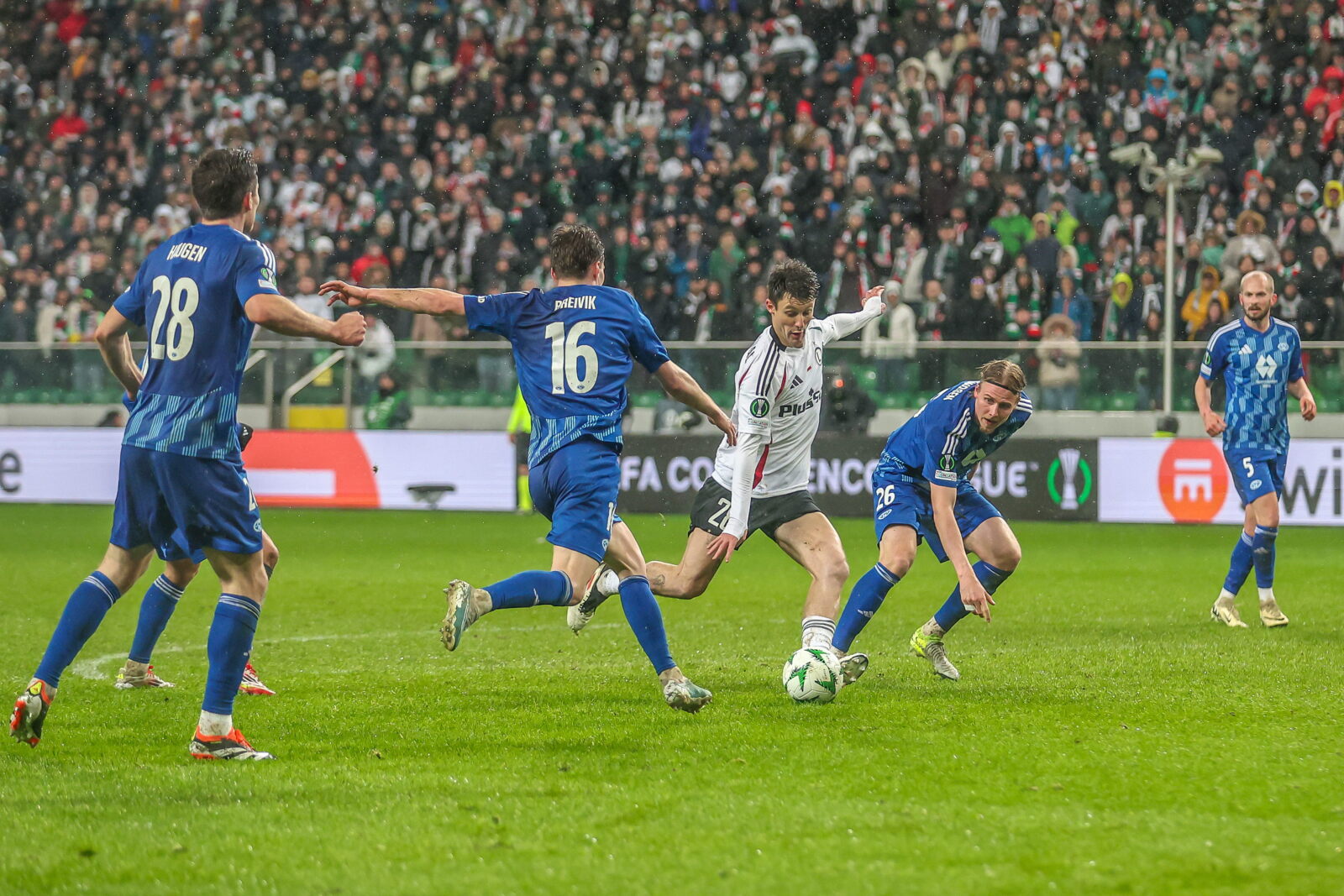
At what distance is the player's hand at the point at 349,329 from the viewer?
5309mm

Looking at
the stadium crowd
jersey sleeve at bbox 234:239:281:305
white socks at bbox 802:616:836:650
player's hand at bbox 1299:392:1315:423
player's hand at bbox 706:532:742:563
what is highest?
the stadium crowd

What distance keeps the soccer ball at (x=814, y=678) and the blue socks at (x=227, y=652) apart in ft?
7.79

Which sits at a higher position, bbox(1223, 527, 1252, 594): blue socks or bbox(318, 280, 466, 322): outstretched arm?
bbox(318, 280, 466, 322): outstretched arm

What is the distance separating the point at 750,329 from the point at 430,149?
7558 millimetres

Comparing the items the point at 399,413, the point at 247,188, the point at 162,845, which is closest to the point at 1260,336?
the point at 247,188

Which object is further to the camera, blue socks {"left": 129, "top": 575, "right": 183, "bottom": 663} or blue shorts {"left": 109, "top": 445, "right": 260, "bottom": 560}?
blue socks {"left": 129, "top": 575, "right": 183, "bottom": 663}

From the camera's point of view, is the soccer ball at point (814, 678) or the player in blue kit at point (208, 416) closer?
the player in blue kit at point (208, 416)

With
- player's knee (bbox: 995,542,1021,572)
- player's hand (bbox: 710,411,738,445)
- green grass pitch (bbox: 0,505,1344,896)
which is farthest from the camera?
player's knee (bbox: 995,542,1021,572)

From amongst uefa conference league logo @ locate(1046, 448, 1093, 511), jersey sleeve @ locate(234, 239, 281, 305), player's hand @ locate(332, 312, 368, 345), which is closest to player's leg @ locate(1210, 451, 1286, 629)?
player's hand @ locate(332, 312, 368, 345)

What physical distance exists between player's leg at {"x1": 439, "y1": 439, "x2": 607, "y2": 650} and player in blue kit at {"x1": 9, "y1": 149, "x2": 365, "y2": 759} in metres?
0.92

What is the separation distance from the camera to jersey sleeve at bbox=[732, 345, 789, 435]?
6.99 metres

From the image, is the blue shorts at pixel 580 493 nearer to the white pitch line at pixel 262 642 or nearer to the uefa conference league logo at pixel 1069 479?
the white pitch line at pixel 262 642

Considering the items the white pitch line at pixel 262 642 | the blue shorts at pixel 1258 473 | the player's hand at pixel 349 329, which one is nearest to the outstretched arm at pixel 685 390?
the player's hand at pixel 349 329

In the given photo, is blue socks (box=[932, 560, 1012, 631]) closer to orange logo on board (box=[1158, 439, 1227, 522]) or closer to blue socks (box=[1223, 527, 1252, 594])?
blue socks (box=[1223, 527, 1252, 594])
